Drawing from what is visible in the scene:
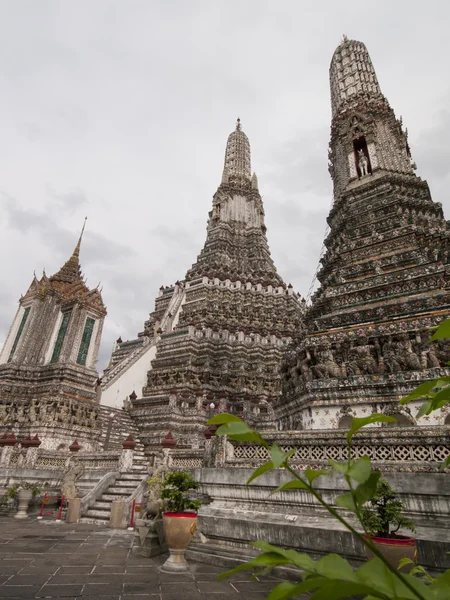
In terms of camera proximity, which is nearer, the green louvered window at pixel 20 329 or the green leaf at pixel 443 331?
the green leaf at pixel 443 331

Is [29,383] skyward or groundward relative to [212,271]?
groundward

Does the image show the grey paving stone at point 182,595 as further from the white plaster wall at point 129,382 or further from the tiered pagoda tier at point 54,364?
the white plaster wall at point 129,382

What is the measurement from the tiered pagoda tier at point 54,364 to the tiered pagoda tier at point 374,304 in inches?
491

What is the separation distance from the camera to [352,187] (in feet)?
68.8

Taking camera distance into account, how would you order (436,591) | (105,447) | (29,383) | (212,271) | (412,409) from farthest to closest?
(212,271) < (29,383) < (105,447) < (412,409) < (436,591)

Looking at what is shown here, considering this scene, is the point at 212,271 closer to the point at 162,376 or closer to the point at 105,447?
the point at 162,376

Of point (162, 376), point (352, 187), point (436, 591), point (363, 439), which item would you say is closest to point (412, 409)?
point (363, 439)

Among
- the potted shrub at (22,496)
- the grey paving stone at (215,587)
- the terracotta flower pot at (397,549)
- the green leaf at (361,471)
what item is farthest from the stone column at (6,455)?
the green leaf at (361,471)

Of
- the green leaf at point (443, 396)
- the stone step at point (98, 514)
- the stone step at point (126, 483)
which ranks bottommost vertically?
the stone step at point (98, 514)

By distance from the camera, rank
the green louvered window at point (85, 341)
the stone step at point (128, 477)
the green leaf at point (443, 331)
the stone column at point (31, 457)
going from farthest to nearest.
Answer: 1. the green louvered window at point (85, 341)
2. the stone column at point (31, 457)
3. the stone step at point (128, 477)
4. the green leaf at point (443, 331)

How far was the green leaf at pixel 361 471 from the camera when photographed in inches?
37.5

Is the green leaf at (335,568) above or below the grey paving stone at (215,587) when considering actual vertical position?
above

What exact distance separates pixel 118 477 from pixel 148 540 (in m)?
6.79

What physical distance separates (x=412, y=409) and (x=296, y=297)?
87.4 feet
